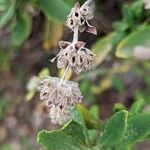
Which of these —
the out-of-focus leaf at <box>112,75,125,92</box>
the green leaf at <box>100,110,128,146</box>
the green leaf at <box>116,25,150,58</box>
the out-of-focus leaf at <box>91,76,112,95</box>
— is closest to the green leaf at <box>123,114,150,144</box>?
the green leaf at <box>100,110,128,146</box>

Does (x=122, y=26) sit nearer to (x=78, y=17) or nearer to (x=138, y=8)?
(x=138, y=8)

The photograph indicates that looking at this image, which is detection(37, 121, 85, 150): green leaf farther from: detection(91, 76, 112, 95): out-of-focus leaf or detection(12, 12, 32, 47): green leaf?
detection(91, 76, 112, 95): out-of-focus leaf

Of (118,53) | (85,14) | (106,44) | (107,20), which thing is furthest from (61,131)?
(107,20)

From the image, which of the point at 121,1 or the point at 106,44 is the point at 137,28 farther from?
the point at 121,1

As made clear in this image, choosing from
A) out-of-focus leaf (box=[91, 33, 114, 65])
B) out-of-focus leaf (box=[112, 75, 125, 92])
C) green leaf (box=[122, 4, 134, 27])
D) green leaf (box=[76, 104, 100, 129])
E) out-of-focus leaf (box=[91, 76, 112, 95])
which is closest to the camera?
green leaf (box=[76, 104, 100, 129])

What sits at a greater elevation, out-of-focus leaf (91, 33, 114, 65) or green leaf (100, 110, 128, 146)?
out-of-focus leaf (91, 33, 114, 65)

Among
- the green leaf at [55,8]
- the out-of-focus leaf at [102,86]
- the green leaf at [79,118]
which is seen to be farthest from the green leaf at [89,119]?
the out-of-focus leaf at [102,86]
